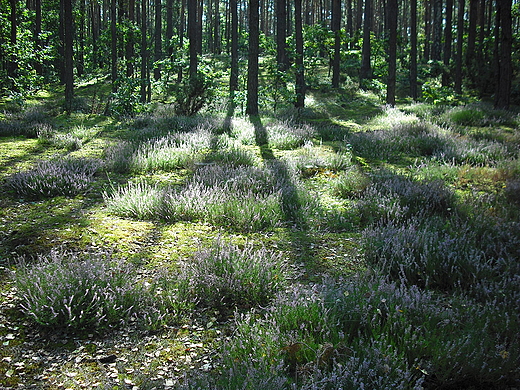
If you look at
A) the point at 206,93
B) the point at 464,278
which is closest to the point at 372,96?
the point at 206,93

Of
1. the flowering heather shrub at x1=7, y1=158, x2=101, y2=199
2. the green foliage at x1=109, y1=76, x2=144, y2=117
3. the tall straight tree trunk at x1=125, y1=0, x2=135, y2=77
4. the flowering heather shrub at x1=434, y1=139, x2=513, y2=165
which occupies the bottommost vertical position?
the flowering heather shrub at x1=7, y1=158, x2=101, y2=199

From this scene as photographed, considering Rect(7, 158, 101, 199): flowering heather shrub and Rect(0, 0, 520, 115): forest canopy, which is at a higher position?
Rect(0, 0, 520, 115): forest canopy

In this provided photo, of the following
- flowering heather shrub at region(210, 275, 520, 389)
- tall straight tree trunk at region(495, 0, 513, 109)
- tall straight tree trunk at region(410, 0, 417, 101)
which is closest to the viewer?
flowering heather shrub at region(210, 275, 520, 389)

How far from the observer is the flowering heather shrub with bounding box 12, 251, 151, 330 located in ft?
8.88

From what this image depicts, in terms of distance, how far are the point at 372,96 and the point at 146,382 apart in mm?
22237

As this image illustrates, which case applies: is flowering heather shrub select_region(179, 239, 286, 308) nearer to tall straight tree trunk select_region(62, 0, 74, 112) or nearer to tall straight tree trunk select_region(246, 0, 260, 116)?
tall straight tree trunk select_region(246, 0, 260, 116)

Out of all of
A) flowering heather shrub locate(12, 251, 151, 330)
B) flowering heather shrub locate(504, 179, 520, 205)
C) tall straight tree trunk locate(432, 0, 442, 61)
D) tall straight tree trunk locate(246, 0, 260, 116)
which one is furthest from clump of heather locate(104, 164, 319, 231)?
tall straight tree trunk locate(432, 0, 442, 61)

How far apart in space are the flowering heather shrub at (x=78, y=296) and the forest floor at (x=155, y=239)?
0.09 metres

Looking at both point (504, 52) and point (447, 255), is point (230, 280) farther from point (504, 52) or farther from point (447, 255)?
point (504, 52)

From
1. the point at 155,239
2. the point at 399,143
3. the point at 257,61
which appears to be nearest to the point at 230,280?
the point at 155,239

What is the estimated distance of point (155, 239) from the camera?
4281 millimetres

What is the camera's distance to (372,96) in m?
22.1

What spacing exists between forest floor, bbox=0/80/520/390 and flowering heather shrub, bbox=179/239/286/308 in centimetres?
11

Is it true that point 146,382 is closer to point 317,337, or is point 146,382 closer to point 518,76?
point 317,337
